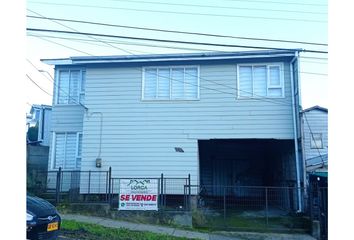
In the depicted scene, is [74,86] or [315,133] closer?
[74,86]

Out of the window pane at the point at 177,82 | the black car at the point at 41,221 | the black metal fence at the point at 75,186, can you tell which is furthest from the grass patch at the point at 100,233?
the window pane at the point at 177,82

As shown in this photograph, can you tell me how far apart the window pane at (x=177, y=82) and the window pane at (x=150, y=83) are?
0.76 meters

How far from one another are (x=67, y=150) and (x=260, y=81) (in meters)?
8.81

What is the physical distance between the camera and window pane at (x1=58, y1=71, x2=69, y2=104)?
1516 cm

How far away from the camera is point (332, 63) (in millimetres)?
3170

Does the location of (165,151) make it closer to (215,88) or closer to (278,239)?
(215,88)

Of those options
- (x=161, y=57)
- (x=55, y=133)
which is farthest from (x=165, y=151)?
(x=55, y=133)

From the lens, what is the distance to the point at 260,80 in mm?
13531

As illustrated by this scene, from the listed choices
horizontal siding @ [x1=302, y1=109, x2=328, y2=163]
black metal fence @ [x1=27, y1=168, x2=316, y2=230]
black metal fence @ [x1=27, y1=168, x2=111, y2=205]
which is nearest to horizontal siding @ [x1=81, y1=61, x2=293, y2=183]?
black metal fence @ [x1=27, y1=168, x2=111, y2=205]

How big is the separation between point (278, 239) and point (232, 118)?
4.95 metres

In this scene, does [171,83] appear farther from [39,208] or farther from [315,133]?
[39,208]

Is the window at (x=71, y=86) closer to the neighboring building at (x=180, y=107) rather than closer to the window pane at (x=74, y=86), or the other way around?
the window pane at (x=74, y=86)

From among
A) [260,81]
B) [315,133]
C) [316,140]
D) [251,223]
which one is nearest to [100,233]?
[251,223]

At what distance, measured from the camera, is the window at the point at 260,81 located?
526 inches
